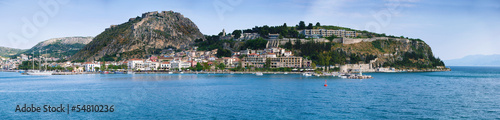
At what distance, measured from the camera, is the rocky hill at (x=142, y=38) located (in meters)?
117

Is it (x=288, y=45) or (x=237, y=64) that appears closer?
(x=237, y=64)

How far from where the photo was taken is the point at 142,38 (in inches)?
4845

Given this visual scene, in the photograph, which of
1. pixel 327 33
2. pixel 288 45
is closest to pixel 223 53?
pixel 288 45

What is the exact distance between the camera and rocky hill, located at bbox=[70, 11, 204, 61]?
117 meters

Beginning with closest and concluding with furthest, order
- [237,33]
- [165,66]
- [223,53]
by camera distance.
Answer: [165,66]
[223,53]
[237,33]

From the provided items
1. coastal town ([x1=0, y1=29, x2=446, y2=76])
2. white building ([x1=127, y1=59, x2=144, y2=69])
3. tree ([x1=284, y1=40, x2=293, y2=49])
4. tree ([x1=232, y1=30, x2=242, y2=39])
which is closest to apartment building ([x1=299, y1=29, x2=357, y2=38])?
coastal town ([x1=0, y1=29, x2=446, y2=76])

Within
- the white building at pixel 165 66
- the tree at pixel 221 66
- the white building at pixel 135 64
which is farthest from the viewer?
the white building at pixel 135 64

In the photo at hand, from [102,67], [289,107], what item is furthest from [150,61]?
[289,107]

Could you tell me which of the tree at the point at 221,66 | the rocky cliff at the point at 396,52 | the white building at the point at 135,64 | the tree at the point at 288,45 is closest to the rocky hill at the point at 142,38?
the white building at the point at 135,64

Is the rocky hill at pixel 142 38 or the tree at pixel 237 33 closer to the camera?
the tree at pixel 237 33

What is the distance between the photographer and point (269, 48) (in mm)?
95375

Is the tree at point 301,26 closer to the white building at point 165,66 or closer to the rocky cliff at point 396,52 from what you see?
the rocky cliff at point 396,52

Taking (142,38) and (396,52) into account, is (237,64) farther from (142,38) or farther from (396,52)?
(142,38)

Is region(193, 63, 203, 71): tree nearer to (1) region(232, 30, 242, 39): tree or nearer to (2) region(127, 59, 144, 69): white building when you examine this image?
(2) region(127, 59, 144, 69): white building
